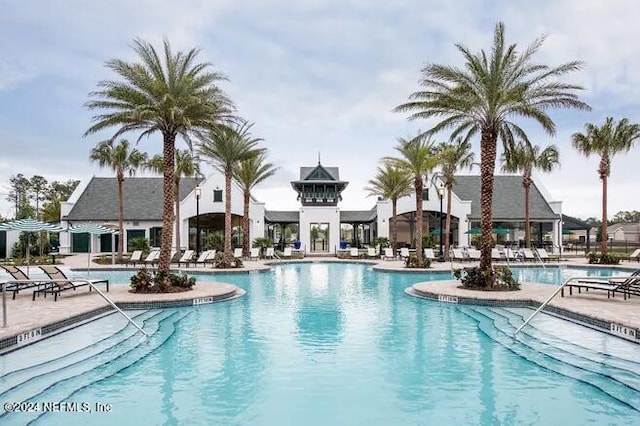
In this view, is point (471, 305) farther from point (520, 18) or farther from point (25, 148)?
point (25, 148)

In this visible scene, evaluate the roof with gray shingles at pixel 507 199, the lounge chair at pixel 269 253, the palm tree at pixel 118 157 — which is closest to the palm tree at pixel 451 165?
the roof with gray shingles at pixel 507 199

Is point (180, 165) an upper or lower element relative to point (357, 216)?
upper

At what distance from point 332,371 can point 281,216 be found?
115 feet

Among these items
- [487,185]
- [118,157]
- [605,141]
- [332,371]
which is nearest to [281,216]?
[118,157]

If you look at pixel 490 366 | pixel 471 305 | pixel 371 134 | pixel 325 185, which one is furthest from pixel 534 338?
pixel 325 185

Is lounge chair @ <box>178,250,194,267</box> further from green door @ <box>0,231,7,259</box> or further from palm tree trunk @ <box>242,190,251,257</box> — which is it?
green door @ <box>0,231,7,259</box>

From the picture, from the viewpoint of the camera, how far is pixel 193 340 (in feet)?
30.9

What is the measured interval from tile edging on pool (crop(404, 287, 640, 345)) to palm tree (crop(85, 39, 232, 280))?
850cm

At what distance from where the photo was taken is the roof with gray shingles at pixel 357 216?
4181 cm

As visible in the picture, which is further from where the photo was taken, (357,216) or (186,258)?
(357,216)

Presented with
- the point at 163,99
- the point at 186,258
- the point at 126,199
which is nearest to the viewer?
the point at 163,99

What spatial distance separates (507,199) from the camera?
42219mm

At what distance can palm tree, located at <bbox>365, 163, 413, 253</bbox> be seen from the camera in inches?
1260

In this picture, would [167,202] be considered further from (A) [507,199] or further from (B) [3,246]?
(A) [507,199]
